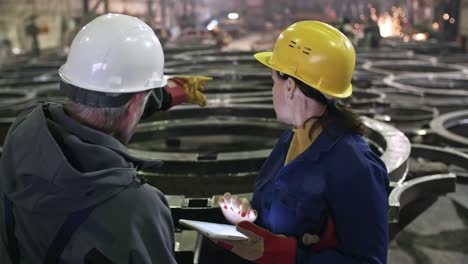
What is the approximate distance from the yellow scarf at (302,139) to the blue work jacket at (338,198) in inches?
2.0

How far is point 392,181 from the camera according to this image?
3.02 metres

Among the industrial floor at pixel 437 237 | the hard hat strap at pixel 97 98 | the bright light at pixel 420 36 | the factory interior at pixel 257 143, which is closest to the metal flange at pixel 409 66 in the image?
the factory interior at pixel 257 143

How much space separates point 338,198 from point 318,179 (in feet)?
0.27

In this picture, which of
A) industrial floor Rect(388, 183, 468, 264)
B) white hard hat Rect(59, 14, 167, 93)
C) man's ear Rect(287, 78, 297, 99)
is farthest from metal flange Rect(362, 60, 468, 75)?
white hard hat Rect(59, 14, 167, 93)

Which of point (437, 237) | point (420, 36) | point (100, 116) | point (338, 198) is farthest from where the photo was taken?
point (420, 36)

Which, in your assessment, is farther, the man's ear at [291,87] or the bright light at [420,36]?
the bright light at [420,36]

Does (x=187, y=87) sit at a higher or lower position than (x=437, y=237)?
higher

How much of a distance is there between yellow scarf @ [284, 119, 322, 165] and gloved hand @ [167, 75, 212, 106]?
0.65 meters

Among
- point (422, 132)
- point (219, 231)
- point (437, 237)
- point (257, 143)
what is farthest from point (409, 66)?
point (219, 231)

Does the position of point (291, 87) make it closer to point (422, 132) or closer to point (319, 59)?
point (319, 59)

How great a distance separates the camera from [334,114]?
1630 mm

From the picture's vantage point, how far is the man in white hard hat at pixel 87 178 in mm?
1183

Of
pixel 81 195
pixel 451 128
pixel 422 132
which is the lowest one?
pixel 451 128

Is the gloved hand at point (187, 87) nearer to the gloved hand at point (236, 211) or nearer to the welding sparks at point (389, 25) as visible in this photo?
the gloved hand at point (236, 211)
